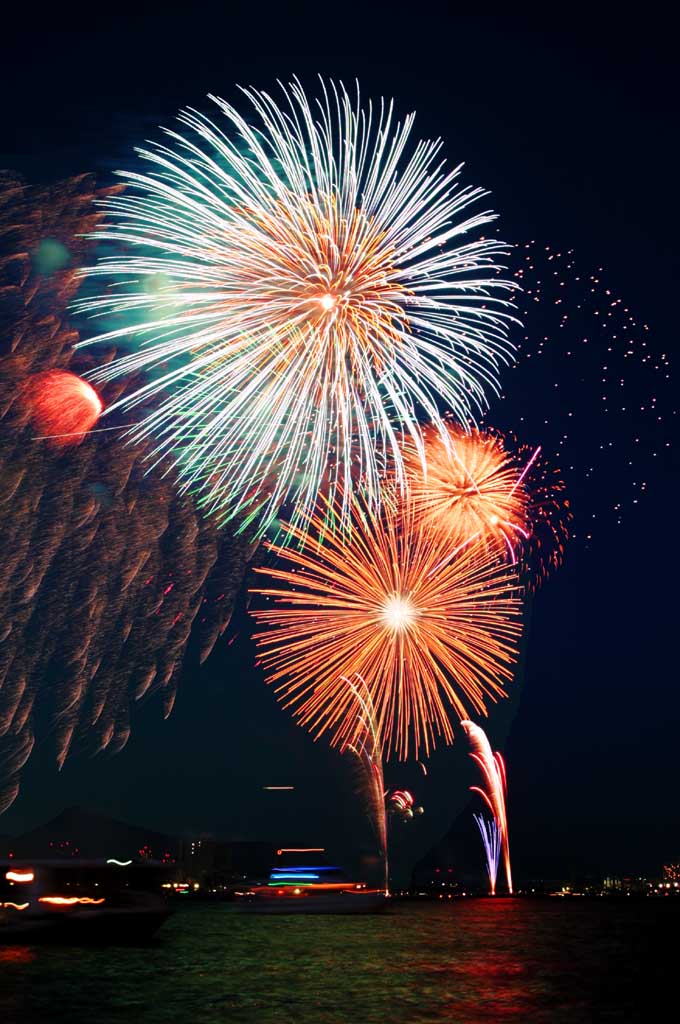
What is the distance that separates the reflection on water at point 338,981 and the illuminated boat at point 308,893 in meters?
26.0

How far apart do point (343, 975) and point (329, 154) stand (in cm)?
2895

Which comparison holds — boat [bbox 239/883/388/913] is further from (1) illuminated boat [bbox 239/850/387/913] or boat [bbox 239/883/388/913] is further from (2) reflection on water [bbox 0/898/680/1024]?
(2) reflection on water [bbox 0/898/680/1024]

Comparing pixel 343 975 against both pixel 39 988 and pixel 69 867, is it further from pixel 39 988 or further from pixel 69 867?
pixel 69 867

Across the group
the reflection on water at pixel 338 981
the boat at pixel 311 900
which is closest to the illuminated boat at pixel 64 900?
the reflection on water at pixel 338 981

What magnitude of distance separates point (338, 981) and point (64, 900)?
20385 mm

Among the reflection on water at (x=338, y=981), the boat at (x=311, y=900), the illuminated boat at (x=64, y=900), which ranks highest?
the boat at (x=311, y=900)

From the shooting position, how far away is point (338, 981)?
3756 cm

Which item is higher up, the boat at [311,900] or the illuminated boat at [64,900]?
the boat at [311,900]

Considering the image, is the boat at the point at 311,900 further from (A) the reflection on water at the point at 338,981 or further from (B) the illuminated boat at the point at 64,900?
(B) the illuminated boat at the point at 64,900

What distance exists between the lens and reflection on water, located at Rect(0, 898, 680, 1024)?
1131 inches

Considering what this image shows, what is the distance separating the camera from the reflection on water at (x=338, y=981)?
2872cm

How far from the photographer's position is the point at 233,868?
592ft

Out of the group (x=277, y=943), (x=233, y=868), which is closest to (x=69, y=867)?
(x=277, y=943)

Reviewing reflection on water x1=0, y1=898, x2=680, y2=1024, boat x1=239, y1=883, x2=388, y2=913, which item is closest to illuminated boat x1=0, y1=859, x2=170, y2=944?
reflection on water x1=0, y1=898, x2=680, y2=1024
